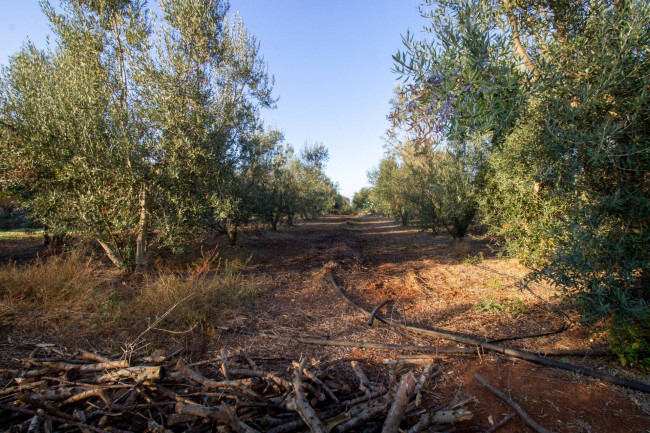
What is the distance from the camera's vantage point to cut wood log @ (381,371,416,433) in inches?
108

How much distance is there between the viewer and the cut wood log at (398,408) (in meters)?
2.76

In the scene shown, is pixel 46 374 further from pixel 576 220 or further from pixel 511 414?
pixel 576 220

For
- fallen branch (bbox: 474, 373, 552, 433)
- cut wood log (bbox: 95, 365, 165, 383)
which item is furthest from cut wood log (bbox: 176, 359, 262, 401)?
fallen branch (bbox: 474, 373, 552, 433)

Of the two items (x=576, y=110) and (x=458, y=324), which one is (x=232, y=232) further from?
(x=576, y=110)

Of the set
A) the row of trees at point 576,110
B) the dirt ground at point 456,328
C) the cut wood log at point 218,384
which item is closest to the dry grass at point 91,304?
the dirt ground at point 456,328

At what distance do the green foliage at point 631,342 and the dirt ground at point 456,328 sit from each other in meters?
0.16

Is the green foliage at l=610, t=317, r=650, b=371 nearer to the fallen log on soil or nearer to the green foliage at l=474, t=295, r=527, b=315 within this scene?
the fallen log on soil

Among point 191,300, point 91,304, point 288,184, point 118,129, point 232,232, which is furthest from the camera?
point 288,184

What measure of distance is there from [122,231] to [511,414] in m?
9.40

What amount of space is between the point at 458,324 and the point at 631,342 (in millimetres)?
2337

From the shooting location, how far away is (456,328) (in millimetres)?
5645

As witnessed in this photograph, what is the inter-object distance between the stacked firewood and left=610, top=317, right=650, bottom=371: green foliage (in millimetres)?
2357

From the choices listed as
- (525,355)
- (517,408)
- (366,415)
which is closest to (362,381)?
(366,415)

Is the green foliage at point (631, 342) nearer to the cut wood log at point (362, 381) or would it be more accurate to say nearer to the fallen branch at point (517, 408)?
the fallen branch at point (517, 408)
